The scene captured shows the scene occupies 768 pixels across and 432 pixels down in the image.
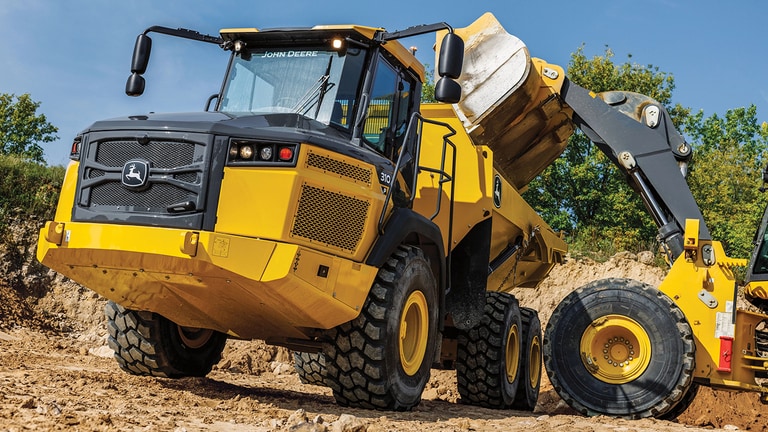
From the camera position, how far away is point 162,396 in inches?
236

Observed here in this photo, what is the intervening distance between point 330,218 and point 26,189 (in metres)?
12.3

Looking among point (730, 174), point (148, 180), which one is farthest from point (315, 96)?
point (730, 174)

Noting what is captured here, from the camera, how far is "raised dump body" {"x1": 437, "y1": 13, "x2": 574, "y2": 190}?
8.52 m

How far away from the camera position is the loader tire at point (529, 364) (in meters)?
9.48

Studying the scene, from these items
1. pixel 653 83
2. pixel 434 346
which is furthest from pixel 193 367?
pixel 653 83

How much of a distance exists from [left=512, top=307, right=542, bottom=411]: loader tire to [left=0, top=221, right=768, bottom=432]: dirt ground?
0.37 metres

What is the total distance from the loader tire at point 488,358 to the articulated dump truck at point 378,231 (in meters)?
0.02

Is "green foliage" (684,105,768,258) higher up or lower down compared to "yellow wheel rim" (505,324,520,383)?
higher up

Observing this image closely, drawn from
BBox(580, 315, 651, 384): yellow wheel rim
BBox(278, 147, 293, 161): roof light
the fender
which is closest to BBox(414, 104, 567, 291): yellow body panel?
the fender

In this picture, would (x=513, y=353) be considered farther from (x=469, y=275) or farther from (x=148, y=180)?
(x=148, y=180)

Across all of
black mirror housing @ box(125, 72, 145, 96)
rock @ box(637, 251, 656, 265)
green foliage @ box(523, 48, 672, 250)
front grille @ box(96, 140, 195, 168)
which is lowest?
Result: front grille @ box(96, 140, 195, 168)

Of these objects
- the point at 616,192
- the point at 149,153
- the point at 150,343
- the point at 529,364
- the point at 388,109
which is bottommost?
the point at 150,343

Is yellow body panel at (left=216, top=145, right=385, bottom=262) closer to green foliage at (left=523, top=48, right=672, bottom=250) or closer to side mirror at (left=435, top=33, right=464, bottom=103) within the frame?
side mirror at (left=435, top=33, right=464, bottom=103)

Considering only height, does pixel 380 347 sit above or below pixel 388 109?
below
